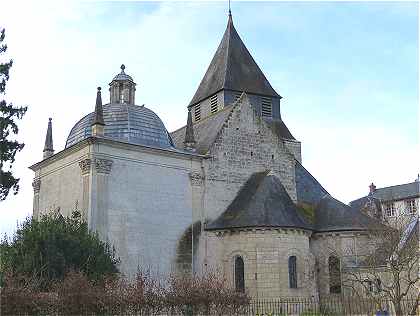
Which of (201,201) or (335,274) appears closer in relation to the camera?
(201,201)

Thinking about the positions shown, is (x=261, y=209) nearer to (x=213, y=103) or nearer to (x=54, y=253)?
(x=54, y=253)

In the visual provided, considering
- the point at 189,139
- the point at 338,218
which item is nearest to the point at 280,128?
the point at 338,218

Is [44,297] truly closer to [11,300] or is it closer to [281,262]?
[11,300]

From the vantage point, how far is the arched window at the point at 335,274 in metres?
33.5

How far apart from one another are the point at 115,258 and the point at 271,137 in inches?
516

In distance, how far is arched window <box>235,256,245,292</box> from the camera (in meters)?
31.2

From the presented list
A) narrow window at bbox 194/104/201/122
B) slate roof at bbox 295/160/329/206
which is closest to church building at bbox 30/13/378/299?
slate roof at bbox 295/160/329/206

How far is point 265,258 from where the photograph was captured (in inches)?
1202

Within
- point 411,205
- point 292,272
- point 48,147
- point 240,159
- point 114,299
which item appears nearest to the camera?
point 114,299

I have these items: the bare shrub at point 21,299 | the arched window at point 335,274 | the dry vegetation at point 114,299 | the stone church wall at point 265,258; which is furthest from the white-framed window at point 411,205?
the bare shrub at point 21,299

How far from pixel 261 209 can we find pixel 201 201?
11.4 feet

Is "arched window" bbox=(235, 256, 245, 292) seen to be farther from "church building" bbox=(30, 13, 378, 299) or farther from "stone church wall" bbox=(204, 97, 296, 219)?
"stone church wall" bbox=(204, 97, 296, 219)

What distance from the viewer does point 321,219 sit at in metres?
35.1

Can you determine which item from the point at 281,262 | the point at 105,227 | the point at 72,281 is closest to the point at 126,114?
the point at 105,227
